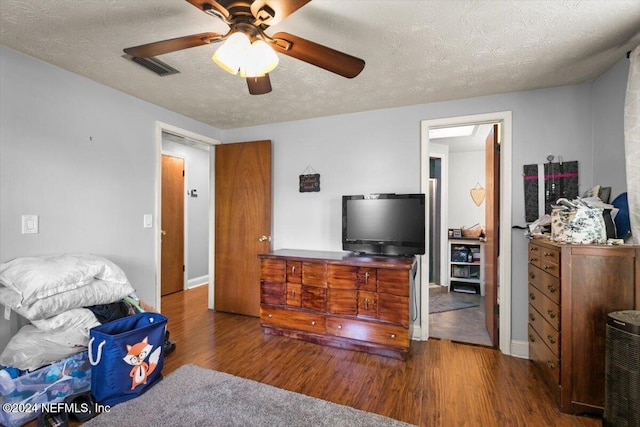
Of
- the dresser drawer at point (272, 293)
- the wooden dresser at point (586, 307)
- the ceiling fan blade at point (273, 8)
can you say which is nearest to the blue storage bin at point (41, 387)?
the dresser drawer at point (272, 293)

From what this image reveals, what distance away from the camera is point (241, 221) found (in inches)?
145

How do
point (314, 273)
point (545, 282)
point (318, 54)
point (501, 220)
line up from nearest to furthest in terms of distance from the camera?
point (318, 54), point (545, 282), point (501, 220), point (314, 273)

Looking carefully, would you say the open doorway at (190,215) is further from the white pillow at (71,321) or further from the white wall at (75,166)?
the white pillow at (71,321)

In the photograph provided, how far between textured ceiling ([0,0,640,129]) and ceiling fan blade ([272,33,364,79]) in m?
0.31

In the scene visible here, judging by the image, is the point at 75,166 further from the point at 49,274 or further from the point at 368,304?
the point at 368,304

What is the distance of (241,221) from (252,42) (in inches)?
102

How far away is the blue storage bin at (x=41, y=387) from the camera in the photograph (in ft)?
5.49

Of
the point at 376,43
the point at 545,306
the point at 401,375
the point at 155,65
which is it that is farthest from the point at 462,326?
the point at 155,65

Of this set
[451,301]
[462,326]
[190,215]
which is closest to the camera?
[462,326]

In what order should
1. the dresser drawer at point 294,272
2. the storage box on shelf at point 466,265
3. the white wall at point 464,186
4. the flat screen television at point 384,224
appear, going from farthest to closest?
1. the white wall at point 464,186
2. the storage box on shelf at point 466,265
3. the dresser drawer at point 294,272
4. the flat screen television at point 384,224

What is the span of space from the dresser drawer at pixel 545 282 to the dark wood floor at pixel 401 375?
2.36 ft

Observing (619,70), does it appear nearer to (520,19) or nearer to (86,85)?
(520,19)

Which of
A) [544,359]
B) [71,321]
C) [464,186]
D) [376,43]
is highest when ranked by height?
[376,43]

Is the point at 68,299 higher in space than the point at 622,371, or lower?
higher
